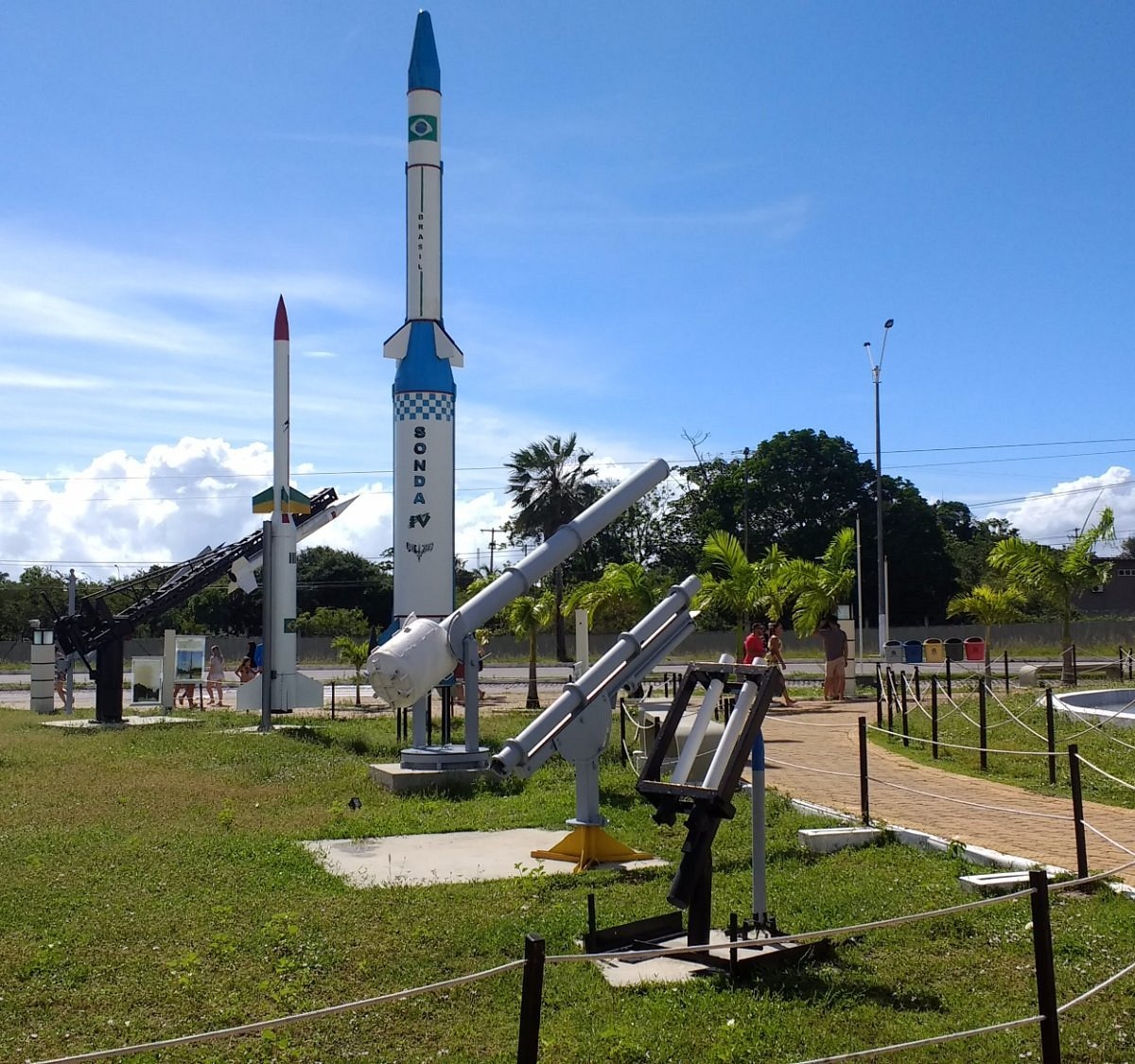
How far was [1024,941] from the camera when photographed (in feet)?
24.0

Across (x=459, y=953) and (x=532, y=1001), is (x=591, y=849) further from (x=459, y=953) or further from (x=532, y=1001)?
(x=532, y=1001)

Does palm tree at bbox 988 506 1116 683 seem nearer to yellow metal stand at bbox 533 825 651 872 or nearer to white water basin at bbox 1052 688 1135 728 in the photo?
white water basin at bbox 1052 688 1135 728

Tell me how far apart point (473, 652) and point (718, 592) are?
46.9ft

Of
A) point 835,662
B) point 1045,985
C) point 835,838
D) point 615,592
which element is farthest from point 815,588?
point 1045,985

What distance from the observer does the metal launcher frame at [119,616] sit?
25031 millimetres

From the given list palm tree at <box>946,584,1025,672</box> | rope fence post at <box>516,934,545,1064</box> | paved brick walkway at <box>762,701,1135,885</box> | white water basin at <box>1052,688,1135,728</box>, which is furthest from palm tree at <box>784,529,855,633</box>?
rope fence post at <box>516,934,545,1064</box>

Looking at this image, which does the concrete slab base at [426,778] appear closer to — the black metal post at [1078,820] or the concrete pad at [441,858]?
the concrete pad at [441,858]

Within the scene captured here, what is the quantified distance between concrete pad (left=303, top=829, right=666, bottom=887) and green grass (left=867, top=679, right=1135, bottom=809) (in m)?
4.82

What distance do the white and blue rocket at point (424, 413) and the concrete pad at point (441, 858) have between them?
6100mm

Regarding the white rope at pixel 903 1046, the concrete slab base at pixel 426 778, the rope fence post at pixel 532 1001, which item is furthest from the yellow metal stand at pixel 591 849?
the rope fence post at pixel 532 1001

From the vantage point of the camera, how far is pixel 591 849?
1037 centimetres

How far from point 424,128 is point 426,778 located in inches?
392

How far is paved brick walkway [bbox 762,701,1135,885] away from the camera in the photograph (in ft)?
32.4

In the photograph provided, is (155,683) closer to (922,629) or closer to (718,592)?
(718,592)
